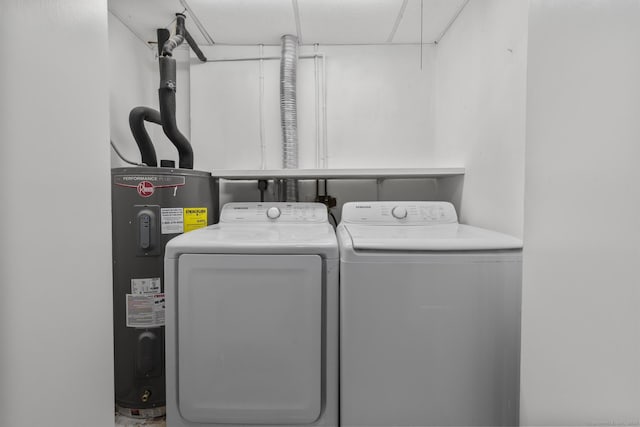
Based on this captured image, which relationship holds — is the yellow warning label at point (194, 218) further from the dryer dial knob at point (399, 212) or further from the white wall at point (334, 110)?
the dryer dial knob at point (399, 212)

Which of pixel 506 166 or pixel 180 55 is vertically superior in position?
pixel 180 55

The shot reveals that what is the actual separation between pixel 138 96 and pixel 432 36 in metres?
1.87

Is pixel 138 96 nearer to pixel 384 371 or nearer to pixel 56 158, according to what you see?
pixel 56 158

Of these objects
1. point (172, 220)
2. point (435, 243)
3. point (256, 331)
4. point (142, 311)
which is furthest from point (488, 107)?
point (142, 311)

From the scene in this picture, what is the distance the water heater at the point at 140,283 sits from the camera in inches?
47.6

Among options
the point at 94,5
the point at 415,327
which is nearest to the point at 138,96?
the point at 94,5

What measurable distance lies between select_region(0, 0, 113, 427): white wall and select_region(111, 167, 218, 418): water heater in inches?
20.1

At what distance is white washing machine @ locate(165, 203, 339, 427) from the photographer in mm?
1010

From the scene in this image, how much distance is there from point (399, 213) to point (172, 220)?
1.07 meters

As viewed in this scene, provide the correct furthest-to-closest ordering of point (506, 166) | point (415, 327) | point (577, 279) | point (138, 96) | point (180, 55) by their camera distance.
→ point (180, 55) → point (138, 96) → point (506, 166) → point (415, 327) → point (577, 279)

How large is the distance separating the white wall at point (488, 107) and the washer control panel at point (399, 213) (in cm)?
14

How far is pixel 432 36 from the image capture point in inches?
71.0

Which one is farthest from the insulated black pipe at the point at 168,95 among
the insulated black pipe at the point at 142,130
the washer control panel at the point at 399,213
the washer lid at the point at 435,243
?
the washer lid at the point at 435,243

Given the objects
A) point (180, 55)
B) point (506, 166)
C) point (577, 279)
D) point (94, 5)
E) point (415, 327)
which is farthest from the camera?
point (180, 55)
